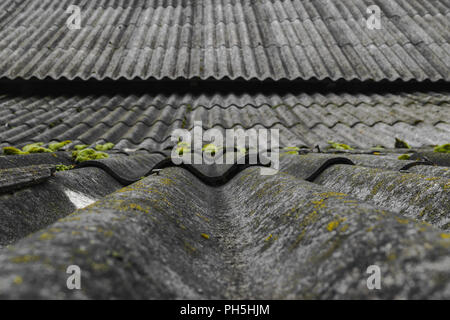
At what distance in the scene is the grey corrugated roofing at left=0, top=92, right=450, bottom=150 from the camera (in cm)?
336

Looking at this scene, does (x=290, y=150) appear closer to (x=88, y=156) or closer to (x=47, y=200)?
(x=88, y=156)

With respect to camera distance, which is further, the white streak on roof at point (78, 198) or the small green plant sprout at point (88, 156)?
the small green plant sprout at point (88, 156)

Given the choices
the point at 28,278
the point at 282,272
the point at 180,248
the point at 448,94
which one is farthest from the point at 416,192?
the point at 448,94

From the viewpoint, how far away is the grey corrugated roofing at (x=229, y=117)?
3359mm

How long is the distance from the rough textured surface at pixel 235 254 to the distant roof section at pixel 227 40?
4137 mm

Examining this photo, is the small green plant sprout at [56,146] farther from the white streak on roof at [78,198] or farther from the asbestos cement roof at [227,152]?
the white streak on roof at [78,198]

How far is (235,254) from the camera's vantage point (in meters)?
1.03

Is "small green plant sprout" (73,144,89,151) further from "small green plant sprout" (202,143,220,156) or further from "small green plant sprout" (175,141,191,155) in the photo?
"small green plant sprout" (202,143,220,156)

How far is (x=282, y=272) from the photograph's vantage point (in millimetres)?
796

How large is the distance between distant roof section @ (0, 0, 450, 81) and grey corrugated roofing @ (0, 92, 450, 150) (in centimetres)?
44

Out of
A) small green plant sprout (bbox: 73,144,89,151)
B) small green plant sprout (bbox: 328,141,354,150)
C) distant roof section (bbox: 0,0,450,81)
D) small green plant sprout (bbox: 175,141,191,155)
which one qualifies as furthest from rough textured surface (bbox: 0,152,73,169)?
distant roof section (bbox: 0,0,450,81)

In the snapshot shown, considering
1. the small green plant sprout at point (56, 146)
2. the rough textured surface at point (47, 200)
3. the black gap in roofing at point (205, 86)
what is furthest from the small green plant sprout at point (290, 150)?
the small green plant sprout at point (56, 146)
